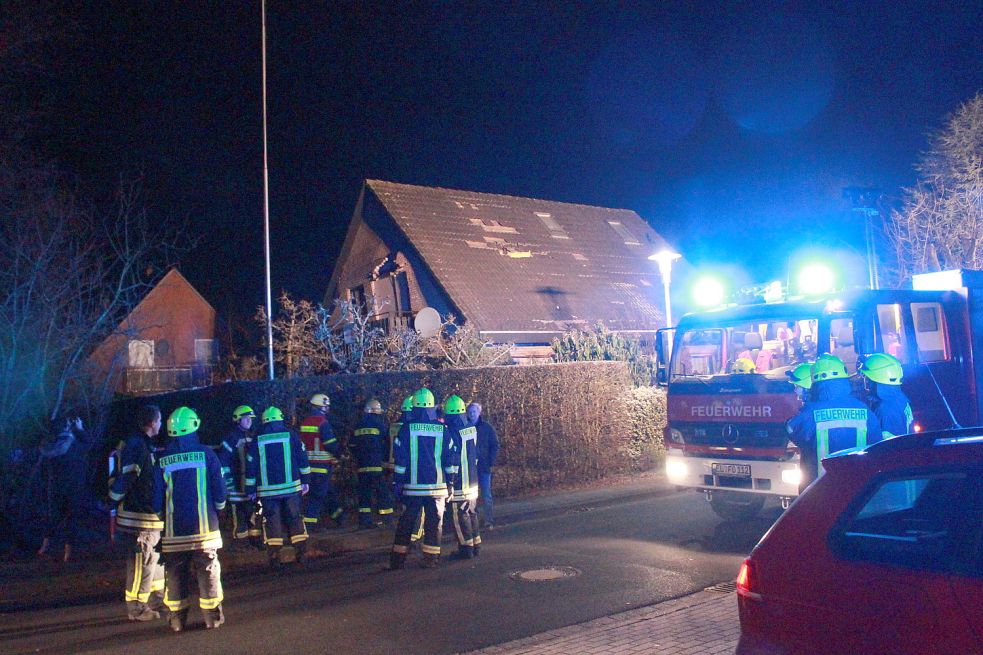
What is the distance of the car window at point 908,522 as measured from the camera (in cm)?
305

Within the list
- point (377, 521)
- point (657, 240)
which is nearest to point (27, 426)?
point (377, 521)

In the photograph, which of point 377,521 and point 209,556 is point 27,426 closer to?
point 377,521

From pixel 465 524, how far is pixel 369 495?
2348mm

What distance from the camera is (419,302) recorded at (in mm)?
23422

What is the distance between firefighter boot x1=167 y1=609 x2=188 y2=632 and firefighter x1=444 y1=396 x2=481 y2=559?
3110 mm

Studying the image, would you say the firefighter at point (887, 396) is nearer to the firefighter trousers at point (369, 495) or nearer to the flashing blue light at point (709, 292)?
the flashing blue light at point (709, 292)

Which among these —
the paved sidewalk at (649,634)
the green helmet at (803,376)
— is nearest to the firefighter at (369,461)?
the paved sidewalk at (649,634)

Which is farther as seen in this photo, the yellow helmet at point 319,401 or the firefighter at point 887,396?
the yellow helmet at point 319,401

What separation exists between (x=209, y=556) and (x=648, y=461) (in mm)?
11168

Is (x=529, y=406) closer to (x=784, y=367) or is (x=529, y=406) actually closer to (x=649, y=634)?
(x=784, y=367)

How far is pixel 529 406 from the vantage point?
14.8 meters

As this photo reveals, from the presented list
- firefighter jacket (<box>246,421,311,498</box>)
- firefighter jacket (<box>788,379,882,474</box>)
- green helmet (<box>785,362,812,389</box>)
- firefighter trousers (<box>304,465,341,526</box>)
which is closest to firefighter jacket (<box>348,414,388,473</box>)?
firefighter trousers (<box>304,465,341,526</box>)

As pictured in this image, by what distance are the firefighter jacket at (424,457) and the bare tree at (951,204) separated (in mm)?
18038

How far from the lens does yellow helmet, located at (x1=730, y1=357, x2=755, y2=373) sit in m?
9.84
